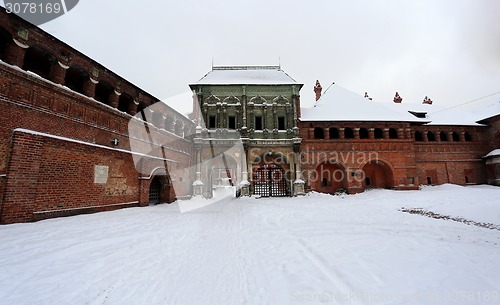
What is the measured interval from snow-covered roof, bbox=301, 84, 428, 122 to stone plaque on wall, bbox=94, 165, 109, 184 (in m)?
15.3

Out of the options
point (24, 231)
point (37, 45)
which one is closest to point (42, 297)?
point (24, 231)

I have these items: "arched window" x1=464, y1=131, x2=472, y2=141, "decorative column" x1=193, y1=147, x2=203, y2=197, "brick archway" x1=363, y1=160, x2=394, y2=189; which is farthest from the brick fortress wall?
"arched window" x1=464, y1=131, x2=472, y2=141

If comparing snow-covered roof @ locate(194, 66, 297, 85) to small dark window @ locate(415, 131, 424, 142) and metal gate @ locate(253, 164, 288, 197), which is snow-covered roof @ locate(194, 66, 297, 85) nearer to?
metal gate @ locate(253, 164, 288, 197)

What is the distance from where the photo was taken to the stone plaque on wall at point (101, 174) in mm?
9008

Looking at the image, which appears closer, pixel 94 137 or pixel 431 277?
pixel 431 277

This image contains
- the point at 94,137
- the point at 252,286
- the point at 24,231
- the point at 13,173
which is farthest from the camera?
the point at 94,137

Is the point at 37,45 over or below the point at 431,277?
over

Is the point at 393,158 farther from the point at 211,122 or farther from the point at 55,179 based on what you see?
the point at 55,179

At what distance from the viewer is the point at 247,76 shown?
21.3 meters

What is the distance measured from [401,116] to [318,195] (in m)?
11.3

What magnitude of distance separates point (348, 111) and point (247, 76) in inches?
398

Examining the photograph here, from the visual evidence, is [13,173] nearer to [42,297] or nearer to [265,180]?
[42,297]

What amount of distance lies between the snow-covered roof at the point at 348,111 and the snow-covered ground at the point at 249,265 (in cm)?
1493

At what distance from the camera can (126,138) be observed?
11.0 meters
